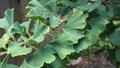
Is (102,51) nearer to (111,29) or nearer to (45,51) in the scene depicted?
(111,29)

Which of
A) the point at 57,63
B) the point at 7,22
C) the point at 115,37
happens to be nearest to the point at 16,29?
the point at 7,22

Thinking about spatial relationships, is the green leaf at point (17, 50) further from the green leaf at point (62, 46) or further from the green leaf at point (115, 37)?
the green leaf at point (115, 37)

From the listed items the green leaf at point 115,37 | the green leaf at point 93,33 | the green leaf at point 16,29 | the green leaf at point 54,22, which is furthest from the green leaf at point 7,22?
the green leaf at point 115,37

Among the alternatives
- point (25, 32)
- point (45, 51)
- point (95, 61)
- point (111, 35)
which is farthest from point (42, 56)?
point (95, 61)

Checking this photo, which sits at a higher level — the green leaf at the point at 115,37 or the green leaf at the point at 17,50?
the green leaf at the point at 17,50

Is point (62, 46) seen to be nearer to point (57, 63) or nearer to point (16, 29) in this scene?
point (57, 63)

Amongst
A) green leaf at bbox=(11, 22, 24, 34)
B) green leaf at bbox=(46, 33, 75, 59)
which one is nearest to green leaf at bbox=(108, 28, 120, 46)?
green leaf at bbox=(46, 33, 75, 59)
